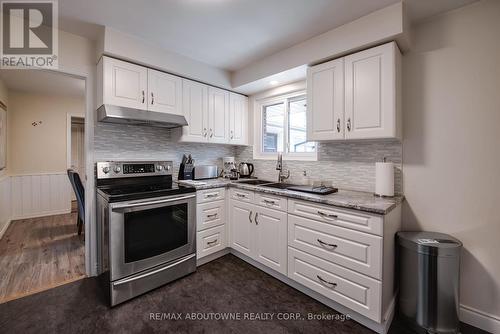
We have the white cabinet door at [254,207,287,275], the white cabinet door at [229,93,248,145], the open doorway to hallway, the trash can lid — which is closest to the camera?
the trash can lid

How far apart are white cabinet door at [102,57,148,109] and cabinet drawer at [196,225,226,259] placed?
1576 millimetres

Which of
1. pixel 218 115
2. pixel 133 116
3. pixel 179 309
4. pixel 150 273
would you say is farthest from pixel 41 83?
pixel 179 309

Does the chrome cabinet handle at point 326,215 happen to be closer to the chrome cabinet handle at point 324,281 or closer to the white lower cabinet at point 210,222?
the chrome cabinet handle at point 324,281

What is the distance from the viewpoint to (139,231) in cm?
200

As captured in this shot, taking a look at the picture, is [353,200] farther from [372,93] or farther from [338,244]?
[372,93]

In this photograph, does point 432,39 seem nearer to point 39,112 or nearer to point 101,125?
point 101,125

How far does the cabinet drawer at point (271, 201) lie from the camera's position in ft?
A: 7.06

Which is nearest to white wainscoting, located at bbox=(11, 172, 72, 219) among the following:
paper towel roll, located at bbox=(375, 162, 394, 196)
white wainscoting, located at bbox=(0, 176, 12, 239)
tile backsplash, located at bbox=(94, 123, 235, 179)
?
white wainscoting, located at bbox=(0, 176, 12, 239)

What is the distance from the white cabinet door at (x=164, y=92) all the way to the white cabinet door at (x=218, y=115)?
0.46 meters

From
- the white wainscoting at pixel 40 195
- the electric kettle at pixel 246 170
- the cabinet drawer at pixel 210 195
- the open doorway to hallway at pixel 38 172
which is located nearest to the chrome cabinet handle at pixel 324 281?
the cabinet drawer at pixel 210 195

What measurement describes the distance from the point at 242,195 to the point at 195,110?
1.26 metres

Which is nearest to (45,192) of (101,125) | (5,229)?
(5,229)

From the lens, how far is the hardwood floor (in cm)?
214

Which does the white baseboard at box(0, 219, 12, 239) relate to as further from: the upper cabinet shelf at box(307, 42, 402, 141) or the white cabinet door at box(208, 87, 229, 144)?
the upper cabinet shelf at box(307, 42, 402, 141)
